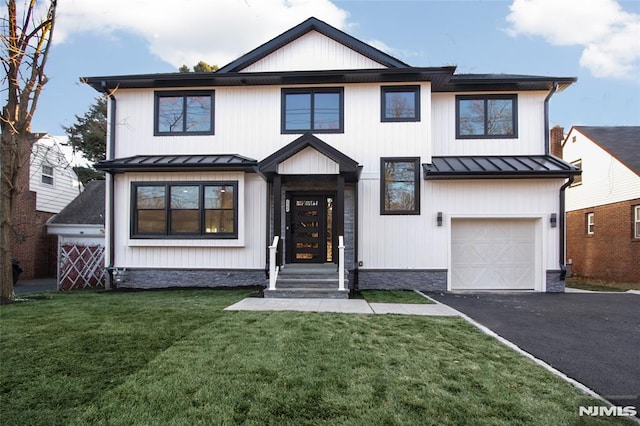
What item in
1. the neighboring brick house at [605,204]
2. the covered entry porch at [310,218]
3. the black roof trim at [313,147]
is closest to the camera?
the covered entry porch at [310,218]

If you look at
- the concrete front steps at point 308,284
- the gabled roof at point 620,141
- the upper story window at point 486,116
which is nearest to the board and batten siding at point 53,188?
the concrete front steps at point 308,284

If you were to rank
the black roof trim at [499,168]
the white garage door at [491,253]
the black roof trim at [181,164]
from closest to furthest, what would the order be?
the black roof trim at [499,168], the black roof trim at [181,164], the white garage door at [491,253]

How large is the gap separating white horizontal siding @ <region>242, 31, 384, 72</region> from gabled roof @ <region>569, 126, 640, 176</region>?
12057 mm

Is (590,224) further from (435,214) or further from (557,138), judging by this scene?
(435,214)

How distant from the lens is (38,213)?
53.0 ft

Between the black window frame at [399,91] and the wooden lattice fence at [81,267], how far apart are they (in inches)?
378

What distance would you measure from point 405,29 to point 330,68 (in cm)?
437

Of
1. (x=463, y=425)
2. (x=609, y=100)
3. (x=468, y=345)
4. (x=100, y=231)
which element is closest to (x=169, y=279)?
(x=100, y=231)

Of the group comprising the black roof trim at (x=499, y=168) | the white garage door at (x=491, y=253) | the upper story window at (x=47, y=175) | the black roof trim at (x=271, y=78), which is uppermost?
the black roof trim at (x=271, y=78)

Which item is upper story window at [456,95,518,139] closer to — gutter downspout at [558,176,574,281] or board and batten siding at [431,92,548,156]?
board and batten siding at [431,92,548,156]

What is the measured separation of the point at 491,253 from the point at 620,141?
36.3 ft

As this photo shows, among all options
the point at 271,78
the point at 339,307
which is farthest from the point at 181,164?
the point at 339,307

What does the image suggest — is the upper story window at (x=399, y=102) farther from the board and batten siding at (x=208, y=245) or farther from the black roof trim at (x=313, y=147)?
the board and batten siding at (x=208, y=245)

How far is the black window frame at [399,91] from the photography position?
33.7 ft
